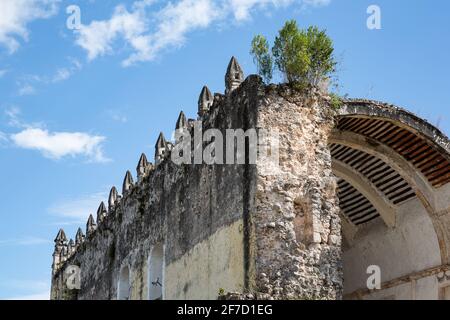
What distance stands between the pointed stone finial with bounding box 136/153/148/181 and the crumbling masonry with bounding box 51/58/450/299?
4 cm

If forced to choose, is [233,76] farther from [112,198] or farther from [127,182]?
[112,198]

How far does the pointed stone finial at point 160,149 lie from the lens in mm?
17391

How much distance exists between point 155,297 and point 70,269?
10.2 m

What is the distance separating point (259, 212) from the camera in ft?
37.0

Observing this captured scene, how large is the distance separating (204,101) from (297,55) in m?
2.91

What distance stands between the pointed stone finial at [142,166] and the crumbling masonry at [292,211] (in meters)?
0.04

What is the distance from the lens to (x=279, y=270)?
11016mm

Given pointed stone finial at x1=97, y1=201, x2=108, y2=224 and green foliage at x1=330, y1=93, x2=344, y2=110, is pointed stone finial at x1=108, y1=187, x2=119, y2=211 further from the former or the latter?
green foliage at x1=330, y1=93, x2=344, y2=110

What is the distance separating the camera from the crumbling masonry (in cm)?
1129

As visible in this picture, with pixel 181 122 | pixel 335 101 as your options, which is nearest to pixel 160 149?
pixel 181 122

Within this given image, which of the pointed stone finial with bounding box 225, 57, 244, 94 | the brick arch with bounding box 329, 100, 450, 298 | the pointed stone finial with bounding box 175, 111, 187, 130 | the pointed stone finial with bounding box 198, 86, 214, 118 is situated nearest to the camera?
the pointed stone finial with bounding box 225, 57, 244, 94

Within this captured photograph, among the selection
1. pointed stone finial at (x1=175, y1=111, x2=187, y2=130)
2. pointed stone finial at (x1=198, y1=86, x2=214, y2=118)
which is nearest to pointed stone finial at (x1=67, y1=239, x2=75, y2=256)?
pointed stone finial at (x1=175, y1=111, x2=187, y2=130)

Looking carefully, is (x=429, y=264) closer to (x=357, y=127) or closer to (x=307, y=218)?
(x=357, y=127)
